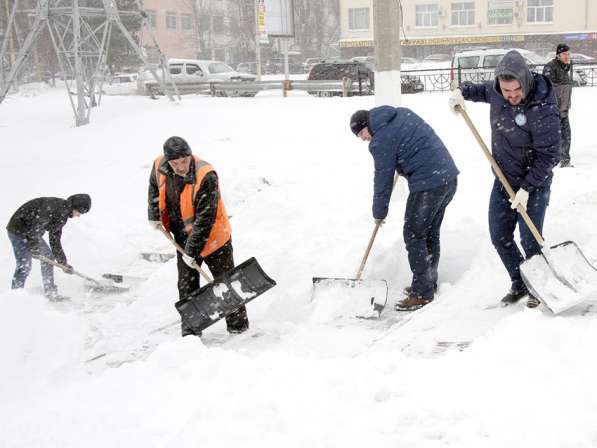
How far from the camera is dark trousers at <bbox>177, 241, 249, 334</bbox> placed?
503cm

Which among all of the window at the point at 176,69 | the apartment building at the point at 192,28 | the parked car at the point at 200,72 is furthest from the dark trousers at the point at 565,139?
the apartment building at the point at 192,28

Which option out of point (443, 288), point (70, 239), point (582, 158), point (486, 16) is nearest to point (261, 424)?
point (443, 288)

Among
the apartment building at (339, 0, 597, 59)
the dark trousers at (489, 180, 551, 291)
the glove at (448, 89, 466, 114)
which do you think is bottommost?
the dark trousers at (489, 180, 551, 291)

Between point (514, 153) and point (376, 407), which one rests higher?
point (514, 153)

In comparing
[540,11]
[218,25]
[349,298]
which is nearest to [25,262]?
[349,298]

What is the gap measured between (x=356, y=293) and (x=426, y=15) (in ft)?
129

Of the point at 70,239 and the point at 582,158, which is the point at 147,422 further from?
the point at 582,158

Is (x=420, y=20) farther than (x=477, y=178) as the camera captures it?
Yes

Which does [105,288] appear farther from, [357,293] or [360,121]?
[360,121]

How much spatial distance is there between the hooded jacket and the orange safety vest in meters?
1.56

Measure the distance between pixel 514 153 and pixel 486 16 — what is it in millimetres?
39434

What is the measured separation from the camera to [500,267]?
5.27 meters

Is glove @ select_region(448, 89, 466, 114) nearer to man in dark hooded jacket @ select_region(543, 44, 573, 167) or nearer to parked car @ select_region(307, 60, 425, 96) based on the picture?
man in dark hooded jacket @ select_region(543, 44, 573, 167)

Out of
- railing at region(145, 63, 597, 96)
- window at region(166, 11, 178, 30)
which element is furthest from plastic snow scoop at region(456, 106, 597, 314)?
window at region(166, 11, 178, 30)
